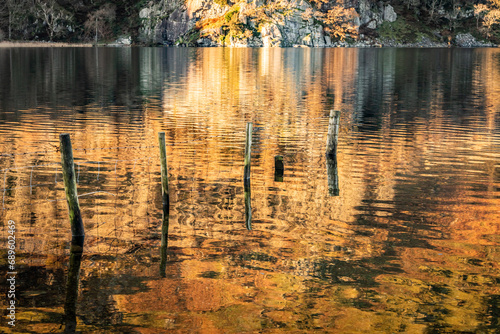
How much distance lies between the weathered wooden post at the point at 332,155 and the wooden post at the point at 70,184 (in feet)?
40.0

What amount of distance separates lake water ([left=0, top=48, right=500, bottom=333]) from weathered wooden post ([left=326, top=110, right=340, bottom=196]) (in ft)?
1.57

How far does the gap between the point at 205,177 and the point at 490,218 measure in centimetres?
1420

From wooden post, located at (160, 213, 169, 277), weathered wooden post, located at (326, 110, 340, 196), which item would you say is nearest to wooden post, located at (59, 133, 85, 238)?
wooden post, located at (160, 213, 169, 277)

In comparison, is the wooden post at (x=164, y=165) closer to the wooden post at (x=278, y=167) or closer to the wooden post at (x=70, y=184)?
the wooden post at (x=70, y=184)

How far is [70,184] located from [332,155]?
61.2 feet

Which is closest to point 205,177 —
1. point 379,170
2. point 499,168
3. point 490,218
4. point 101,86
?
point 379,170

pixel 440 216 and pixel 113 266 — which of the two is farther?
pixel 440 216

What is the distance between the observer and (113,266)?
1809 cm

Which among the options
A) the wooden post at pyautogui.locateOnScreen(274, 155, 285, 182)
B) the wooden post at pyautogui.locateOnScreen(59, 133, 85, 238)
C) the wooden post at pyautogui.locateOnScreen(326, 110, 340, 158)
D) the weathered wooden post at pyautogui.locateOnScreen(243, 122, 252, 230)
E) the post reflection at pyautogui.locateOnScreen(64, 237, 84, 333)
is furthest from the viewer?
the wooden post at pyautogui.locateOnScreen(326, 110, 340, 158)

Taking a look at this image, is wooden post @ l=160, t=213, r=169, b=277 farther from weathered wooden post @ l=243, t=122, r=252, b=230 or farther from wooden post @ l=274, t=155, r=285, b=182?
wooden post @ l=274, t=155, r=285, b=182

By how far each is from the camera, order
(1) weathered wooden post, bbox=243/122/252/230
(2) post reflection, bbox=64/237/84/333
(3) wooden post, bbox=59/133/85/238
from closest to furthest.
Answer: (2) post reflection, bbox=64/237/84/333 → (3) wooden post, bbox=59/133/85/238 → (1) weathered wooden post, bbox=243/122/252/230

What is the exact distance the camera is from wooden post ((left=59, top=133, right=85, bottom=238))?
62.1 feet

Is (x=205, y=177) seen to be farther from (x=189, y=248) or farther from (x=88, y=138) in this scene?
(x=88, y=138)

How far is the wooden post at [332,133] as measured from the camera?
3145 cm
